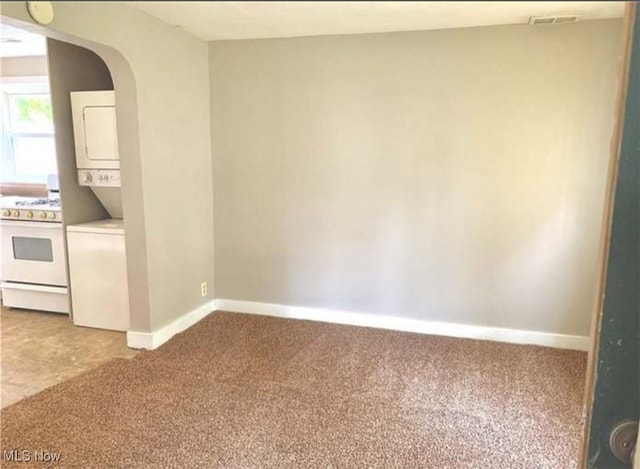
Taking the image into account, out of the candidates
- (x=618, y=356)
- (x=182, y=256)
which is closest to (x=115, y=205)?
(x=182, y=256)

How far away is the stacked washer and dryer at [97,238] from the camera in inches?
133

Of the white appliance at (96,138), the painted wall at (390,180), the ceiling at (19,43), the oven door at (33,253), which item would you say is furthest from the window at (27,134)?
the painted wall at (390,180)

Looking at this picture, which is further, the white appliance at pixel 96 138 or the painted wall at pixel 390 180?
the white appliance at pixel 96 138

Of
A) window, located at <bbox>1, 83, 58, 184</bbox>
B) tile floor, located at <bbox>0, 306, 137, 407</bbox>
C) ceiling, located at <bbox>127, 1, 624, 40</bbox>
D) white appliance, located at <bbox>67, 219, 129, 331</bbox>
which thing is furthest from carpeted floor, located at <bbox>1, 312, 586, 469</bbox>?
window, located at <bbox>1, 83, 58, 184</bbox>

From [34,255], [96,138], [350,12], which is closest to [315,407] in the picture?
[350,12]

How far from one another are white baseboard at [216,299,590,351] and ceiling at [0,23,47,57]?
8.84 ft

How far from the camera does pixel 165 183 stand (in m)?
3.13

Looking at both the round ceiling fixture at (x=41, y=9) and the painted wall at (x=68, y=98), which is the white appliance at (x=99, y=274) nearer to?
the painted wall at (x=68, y=98)

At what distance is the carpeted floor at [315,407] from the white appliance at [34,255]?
1.32m

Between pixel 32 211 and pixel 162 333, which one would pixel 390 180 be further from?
pixel 32 211

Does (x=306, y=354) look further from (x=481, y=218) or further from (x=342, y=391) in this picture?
(x=481, y=218)

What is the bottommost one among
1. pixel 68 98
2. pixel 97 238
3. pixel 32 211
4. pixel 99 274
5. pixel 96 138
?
pixel 99 274

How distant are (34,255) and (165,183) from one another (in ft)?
5.34

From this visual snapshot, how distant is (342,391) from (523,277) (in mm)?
1394
